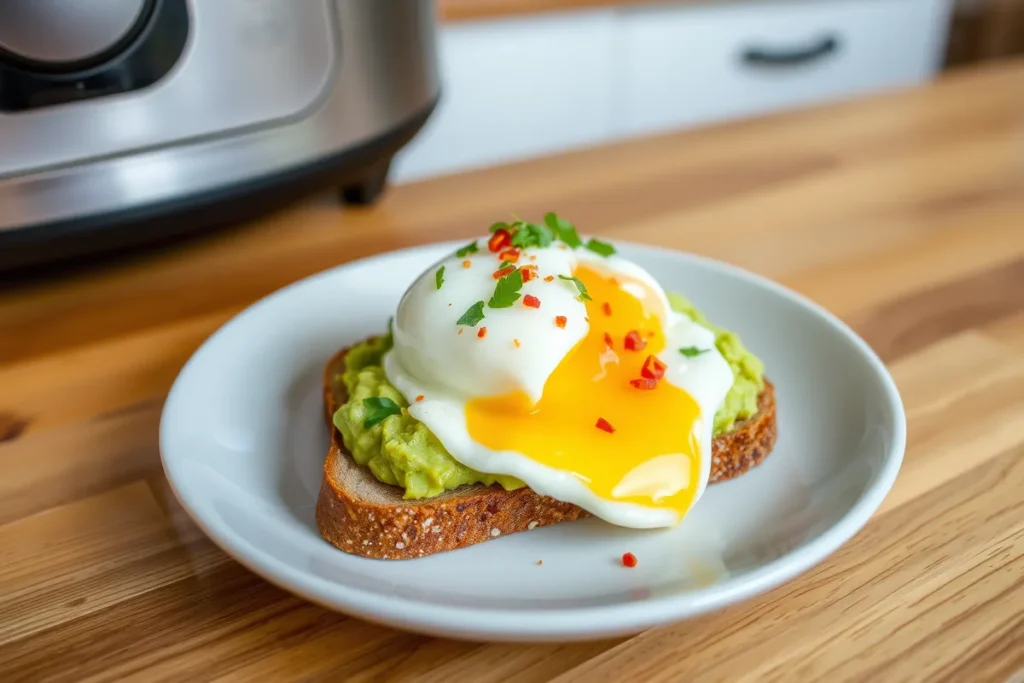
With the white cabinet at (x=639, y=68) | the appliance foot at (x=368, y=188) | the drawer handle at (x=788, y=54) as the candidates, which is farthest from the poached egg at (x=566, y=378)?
the drawer handle at (x=788, y=54)

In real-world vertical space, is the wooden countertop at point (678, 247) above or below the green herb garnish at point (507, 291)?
below

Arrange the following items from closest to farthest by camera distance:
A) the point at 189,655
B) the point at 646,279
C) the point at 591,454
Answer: the point at 189,655
the point at 591,454
the point at 646,279

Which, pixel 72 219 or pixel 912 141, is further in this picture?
pixel 912 141

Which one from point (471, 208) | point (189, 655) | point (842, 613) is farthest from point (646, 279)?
point (471, 208)

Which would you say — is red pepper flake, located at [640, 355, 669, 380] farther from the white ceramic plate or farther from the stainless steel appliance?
the stainless steel appliance

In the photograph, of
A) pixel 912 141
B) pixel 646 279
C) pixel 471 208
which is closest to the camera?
pixel 646 279

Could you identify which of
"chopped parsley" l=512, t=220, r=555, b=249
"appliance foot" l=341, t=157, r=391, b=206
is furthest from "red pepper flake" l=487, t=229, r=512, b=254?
"appliance foot" l=341, t=157, r=391, b=206

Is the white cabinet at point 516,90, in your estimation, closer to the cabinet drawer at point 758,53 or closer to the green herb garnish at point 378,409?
the cabinet drawer at point 758,53

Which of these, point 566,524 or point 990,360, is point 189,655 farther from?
point 990,360
